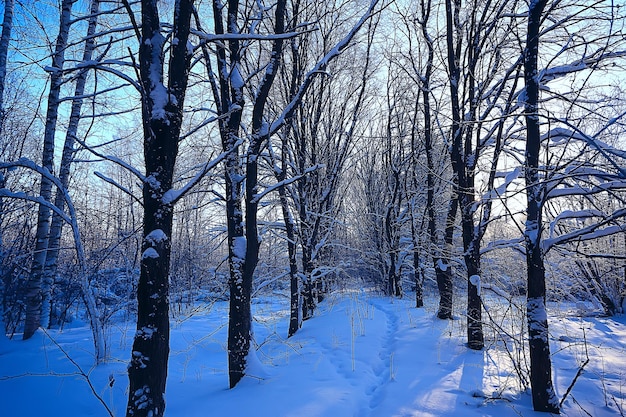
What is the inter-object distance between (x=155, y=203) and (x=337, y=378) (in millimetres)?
3417

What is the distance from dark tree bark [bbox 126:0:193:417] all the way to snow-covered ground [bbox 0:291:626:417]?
0.40 metres

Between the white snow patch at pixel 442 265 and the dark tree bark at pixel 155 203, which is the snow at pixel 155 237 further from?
the white snow patch at pixel 442 265

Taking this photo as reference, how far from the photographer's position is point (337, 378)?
14.7ft

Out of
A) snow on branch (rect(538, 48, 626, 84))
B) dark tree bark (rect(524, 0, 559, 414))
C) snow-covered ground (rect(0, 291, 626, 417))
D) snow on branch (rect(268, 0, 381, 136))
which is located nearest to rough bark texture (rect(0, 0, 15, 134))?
snow-covered ground (rect(0, 291, 626, 417))

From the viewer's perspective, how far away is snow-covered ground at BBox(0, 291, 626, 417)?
11.9 ft

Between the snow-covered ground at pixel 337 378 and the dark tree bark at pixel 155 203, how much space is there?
402 mm

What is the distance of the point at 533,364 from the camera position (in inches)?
141

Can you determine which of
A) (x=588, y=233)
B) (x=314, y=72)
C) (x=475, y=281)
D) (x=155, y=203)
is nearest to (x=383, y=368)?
(x=475, y=281)

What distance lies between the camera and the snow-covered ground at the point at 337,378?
362 cm

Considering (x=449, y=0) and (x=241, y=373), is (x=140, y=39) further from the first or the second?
(x=449, y=0)

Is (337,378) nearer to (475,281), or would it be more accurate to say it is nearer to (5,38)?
(475,281)

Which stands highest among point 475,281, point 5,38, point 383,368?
point 5,38

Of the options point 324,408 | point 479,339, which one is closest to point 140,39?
point 324,408

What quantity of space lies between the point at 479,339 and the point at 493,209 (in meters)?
2.42
